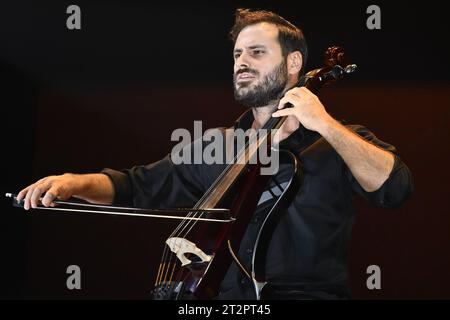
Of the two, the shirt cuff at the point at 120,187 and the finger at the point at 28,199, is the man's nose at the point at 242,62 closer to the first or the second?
the shirt cuff at the point at 120,187

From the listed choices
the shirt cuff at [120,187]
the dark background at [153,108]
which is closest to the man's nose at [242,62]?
the shirt cuff at [120,187]

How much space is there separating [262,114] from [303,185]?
0.67 feet

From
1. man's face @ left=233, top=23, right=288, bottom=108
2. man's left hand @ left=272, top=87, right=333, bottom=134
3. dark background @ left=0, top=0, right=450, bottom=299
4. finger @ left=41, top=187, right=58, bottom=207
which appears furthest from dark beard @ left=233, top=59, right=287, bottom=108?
dark background @ left=0, top=0, right=450, bottom=299

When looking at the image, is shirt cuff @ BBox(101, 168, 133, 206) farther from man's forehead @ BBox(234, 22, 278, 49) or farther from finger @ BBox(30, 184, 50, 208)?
man's forehead @ BBox(234, 22, 278, 49)

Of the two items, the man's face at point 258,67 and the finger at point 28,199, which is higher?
the man's face at point 258,67

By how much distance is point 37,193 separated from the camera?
1.12 meters

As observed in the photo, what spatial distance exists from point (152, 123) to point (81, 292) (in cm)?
Answer: 63

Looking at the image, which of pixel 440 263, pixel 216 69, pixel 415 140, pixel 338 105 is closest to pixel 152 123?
pixel 216 69

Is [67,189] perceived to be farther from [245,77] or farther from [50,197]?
[245,77]

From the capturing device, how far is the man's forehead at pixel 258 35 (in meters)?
1.45

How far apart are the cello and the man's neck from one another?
236 mm

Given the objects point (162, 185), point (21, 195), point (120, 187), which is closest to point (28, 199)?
point (21, 195)

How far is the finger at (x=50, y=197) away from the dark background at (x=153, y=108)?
1054 mm

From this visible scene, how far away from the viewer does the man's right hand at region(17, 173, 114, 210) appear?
44.0 inches
